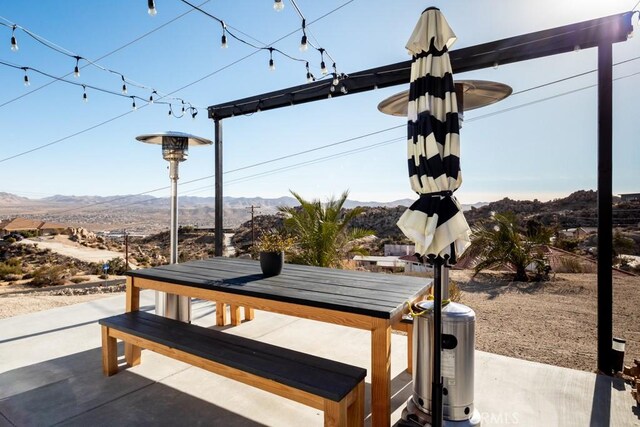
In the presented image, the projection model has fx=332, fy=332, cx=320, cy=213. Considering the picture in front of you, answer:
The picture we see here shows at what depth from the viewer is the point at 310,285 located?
2.08 m

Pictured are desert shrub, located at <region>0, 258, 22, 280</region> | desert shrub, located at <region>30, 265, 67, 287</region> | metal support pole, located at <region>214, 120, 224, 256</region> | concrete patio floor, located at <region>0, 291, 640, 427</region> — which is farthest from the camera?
desert shrub, located at <region>0, 258, 22, 280</region>

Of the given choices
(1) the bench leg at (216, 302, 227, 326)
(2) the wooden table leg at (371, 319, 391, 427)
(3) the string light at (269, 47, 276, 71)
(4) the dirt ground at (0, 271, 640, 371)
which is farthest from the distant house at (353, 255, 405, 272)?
(2) the wooden table leg at (371, 319, 391, 427)

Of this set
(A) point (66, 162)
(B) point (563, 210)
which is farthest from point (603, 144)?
(A) point (66, 162)

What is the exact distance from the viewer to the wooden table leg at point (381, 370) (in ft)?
4.93

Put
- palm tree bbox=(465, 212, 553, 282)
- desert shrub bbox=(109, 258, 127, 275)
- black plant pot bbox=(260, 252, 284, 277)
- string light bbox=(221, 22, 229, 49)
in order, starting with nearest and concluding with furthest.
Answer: black plant pot bbox=(260, 252, 284, 277)
string light bbox=(221, 22, 229, 49)
palm tree bbox=(465, 212, 553, 282)
desert shrub bbox=(109, 258, 127, 275)

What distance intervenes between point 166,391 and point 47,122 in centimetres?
2332

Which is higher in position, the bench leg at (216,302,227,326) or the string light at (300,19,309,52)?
the string light at (300,19,309,52)

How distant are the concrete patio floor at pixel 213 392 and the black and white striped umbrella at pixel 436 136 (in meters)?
1.20

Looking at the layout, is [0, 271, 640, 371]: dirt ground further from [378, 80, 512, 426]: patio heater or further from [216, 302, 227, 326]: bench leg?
[216, 302, 227, 326]: bench leg

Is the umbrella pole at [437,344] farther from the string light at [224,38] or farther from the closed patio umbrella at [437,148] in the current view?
the string light at [224,38]

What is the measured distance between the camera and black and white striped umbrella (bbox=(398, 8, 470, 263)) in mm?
1409

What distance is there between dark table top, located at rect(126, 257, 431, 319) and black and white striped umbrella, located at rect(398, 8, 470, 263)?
16.3 inches

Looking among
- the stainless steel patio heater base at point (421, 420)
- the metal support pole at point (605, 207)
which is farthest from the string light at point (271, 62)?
the stainless steel patio heater base at point (421, 420)

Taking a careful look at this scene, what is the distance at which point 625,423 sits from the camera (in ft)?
5.89
